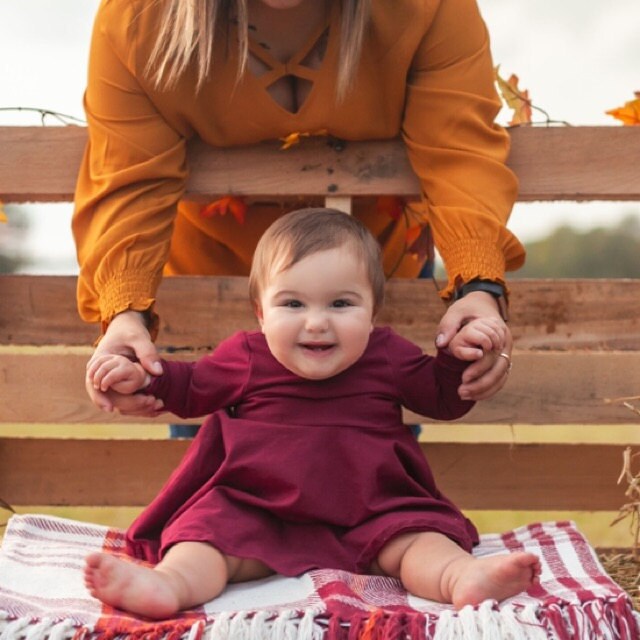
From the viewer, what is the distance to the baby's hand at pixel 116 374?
1.49m

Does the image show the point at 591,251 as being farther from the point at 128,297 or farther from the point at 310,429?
the point at 310,429

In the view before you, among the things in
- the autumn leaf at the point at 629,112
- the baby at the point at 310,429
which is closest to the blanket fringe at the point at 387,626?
the baby at the point at 310,429

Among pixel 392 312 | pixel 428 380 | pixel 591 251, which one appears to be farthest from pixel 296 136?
pixel 591 251

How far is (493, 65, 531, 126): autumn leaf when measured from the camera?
6.98ft

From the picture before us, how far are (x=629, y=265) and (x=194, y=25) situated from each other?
925 centimetres

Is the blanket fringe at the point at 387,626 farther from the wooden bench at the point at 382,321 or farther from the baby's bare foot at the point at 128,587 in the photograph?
the wooden bench at the point at 382,321

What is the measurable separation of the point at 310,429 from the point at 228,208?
0.72m

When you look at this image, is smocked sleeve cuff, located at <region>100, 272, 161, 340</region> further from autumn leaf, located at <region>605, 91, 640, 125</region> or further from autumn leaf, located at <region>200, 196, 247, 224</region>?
autumn leaf, located at <region>605, 91, 640, 125</region>

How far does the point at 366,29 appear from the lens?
5.86 ft

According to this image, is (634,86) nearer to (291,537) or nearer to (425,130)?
(425,130)

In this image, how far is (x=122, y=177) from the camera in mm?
1836

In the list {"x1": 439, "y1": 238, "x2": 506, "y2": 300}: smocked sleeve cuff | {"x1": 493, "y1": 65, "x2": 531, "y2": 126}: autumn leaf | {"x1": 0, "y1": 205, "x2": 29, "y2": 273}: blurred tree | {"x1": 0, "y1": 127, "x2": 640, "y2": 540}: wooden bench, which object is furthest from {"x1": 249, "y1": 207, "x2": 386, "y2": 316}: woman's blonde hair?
{"x1": 0, "y1": 205, "x2": 29, "y2": 273}: blurred tree

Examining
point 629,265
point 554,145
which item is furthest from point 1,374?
point 629,265

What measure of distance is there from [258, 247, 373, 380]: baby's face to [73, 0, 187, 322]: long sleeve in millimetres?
358
